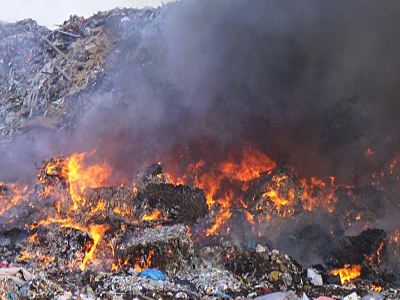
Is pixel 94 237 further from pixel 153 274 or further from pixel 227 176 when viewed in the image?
pixel 227 176

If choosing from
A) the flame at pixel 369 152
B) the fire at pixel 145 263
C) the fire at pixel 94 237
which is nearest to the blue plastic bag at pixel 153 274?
the fire at pixel 145 263

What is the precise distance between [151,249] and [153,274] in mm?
720

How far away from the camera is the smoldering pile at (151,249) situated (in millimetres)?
7746

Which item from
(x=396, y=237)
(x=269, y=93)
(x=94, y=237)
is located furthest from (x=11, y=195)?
(x=396, y=237)

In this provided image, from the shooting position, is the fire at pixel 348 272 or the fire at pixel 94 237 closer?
the fire at pixel 94 237

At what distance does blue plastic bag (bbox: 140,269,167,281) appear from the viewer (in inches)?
313

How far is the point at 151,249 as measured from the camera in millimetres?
8664

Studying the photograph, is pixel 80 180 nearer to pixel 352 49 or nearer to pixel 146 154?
pixel 146 154

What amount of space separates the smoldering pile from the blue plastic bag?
0.02 meters

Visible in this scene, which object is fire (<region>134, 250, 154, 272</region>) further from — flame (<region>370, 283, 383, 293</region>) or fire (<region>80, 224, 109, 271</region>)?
flame (<region>370, 283, 383, 293</region>)

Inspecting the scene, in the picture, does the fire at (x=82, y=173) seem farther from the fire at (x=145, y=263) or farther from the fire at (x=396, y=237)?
the fire at (x=396, y=237)

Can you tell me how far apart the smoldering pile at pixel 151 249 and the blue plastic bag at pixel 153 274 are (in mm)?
19

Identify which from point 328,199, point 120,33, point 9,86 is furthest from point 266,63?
point 9,86

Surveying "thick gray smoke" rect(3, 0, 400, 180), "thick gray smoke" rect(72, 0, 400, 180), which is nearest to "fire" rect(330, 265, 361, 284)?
"thick gray smoke" rect(3, 0, 400, 180)
